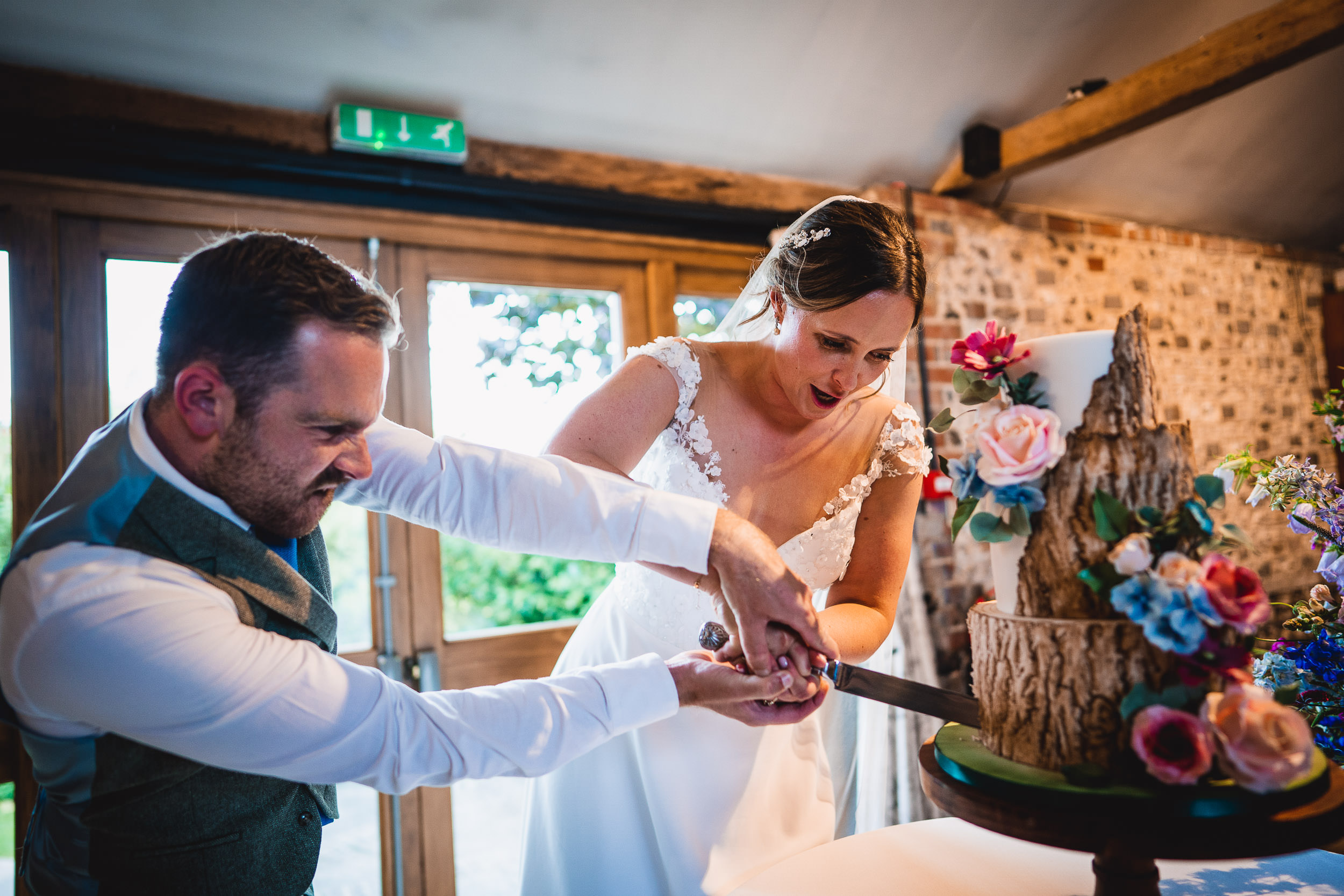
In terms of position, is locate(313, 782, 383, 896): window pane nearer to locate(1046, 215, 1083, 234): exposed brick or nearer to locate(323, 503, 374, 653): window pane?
locate(323, 503, 374, 653): window pane

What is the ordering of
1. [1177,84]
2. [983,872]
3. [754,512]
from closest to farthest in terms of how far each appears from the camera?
[983,872] < [754,512] < [1177,84]

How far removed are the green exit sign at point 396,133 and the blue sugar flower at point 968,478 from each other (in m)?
2.15

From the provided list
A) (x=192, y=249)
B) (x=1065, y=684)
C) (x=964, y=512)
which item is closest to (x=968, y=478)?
(x=964, y=512)

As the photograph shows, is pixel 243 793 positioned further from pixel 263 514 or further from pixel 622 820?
pixel 622 820

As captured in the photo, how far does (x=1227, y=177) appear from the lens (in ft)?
13.7

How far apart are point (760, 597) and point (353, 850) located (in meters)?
2.14

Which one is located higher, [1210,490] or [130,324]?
[130,324]

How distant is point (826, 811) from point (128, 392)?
227 centimetres

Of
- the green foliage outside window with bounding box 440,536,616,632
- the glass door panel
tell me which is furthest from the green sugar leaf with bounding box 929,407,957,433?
the glass door panel

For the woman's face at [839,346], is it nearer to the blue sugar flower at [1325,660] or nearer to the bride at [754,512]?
the bride at [754,512]

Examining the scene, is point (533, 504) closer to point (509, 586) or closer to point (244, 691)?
point (244, 691)

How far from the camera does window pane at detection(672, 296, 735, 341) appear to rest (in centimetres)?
333

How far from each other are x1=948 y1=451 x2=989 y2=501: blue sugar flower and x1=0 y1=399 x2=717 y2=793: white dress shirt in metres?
0.39

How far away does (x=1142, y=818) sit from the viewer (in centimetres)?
79
